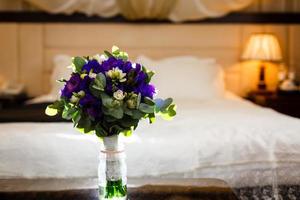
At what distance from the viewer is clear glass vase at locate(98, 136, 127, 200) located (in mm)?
1333

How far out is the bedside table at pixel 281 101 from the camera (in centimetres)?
344

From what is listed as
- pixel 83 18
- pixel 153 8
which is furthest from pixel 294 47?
pixel 83 18

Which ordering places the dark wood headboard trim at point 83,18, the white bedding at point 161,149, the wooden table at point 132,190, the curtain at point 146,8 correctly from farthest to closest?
the dark wood headboard trim at point 83,18
the curtain at point 146,8
the white bedding at point 161,149
the wooden table at point 132,190

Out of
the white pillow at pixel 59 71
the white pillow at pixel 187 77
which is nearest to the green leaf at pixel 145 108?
the white pillow at pixel 187 77

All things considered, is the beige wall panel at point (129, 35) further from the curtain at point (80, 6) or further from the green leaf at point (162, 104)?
the green leaf at point (162, 104)

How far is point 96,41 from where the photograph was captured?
12.8 ft

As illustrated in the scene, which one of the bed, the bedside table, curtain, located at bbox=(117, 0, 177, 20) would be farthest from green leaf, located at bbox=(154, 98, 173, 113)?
curtain, located at bbox=(117, 0, 177, 20)

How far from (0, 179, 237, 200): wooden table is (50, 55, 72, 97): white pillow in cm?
197

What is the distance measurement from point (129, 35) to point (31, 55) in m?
0.92

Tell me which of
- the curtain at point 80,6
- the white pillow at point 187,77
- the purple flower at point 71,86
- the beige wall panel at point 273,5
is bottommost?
the purple flower at point 71,86

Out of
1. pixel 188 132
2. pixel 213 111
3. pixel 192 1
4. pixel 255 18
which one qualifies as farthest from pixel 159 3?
pixel 188 132

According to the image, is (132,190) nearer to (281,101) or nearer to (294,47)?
(281,101)

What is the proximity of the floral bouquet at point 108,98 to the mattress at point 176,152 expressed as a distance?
0.74m

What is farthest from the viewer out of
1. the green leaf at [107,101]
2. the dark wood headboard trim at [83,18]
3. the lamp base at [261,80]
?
the lamp base at [261,80]
